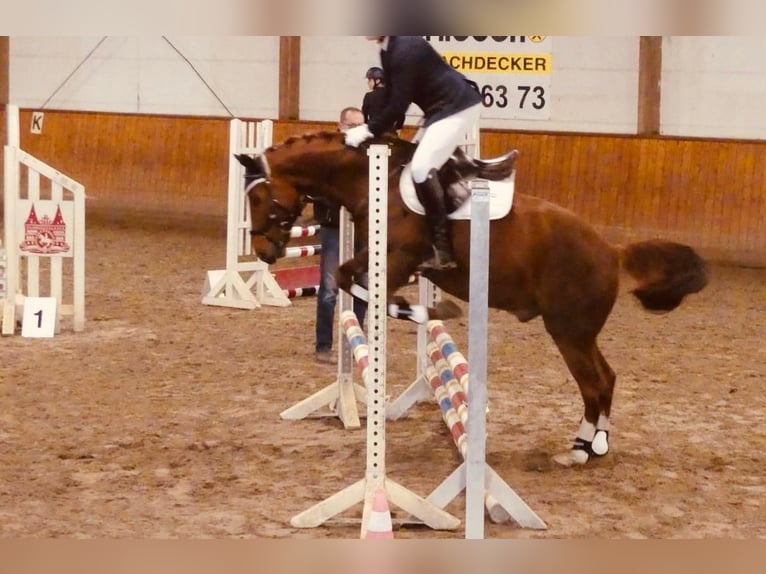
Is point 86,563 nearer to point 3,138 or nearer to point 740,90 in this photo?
point 740,90

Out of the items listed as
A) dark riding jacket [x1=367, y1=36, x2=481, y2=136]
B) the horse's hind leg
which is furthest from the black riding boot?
the horse's hind leg

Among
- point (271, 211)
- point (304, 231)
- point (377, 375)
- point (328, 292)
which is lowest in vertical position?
point (377, 375)

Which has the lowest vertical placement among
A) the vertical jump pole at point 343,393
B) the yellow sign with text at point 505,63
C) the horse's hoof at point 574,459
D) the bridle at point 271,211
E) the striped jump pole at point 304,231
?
the horse's hoof at point 574,459

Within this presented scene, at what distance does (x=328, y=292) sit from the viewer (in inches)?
282

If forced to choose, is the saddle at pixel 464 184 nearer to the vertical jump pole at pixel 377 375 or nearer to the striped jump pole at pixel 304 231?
the vertical jump pole at pixel 377 375


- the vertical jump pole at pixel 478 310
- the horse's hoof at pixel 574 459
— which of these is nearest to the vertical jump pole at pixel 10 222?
the horse's hoof at pixel 574 459

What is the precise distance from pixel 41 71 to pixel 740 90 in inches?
340

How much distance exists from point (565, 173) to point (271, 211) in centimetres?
694

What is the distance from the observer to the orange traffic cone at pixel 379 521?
398 centimetres

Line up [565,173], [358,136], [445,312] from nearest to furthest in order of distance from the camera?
[445,312] < [358,136] < [565,173]

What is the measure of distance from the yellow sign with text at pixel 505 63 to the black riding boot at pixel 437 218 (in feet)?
25.4

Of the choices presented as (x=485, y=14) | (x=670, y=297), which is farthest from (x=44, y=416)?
(x=485, y=14)

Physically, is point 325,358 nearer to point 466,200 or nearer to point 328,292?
point 328,292

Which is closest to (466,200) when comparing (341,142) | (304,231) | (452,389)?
(341,142)
